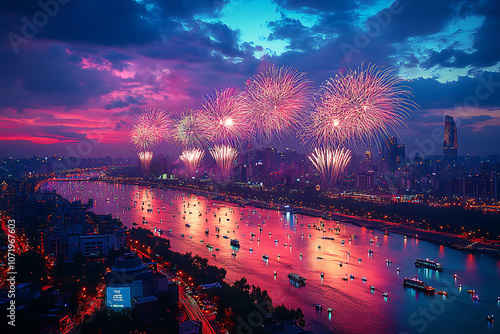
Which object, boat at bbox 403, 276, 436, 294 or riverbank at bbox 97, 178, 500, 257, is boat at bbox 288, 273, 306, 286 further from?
riverbank at bbox 97, 178, 500, 257

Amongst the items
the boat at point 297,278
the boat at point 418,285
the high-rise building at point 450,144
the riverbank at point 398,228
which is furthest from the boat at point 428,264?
the high-rise building at point 450,144

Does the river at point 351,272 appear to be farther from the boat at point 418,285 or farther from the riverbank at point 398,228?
the riverbank at point 398,228

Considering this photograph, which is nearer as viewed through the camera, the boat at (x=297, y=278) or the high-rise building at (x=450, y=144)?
the boat at (x=297, y=278)

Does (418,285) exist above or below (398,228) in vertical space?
below

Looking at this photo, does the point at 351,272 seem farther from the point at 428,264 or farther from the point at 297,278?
the point at 428,264

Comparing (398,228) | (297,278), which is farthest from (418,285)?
(398,228)

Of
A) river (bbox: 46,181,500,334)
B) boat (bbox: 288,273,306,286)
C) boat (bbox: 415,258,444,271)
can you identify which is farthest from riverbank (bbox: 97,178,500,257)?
boat (bbox: 288,273,306,286)

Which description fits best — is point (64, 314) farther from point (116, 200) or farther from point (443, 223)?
point (116, 200)
